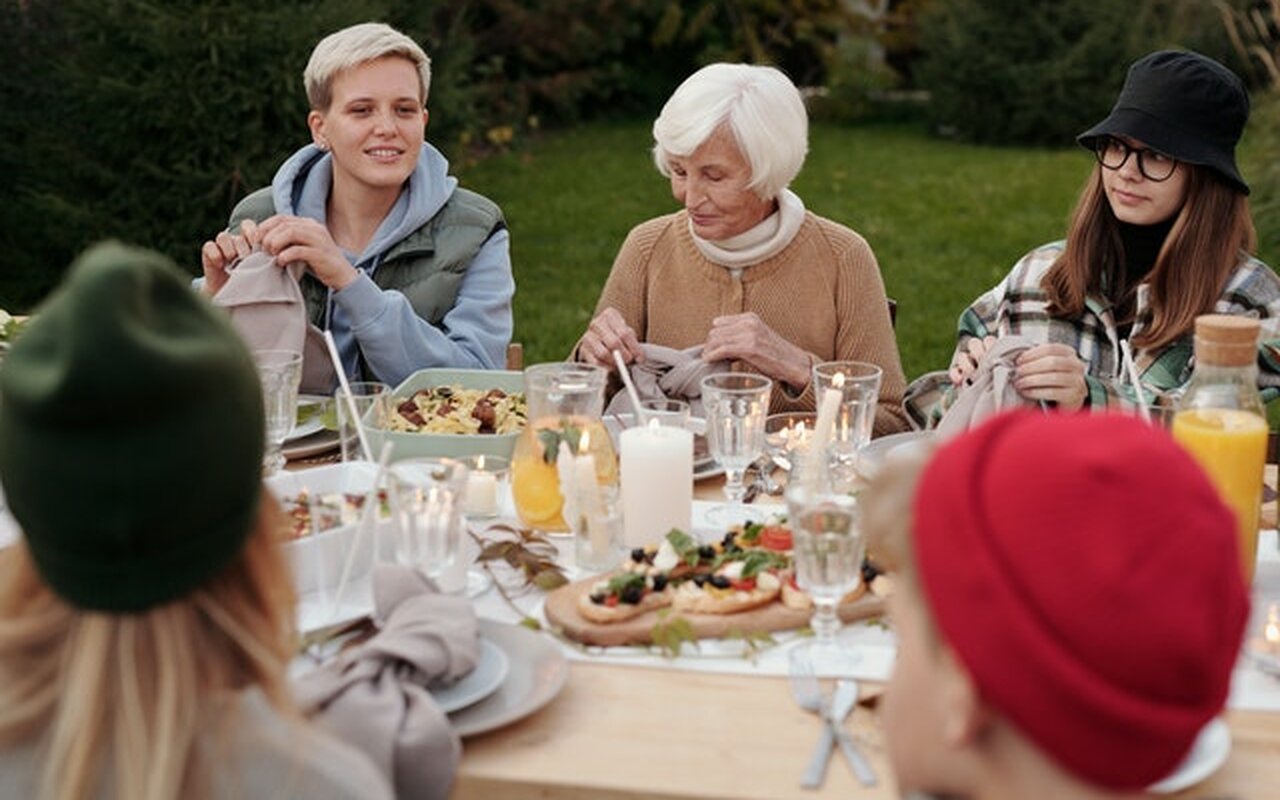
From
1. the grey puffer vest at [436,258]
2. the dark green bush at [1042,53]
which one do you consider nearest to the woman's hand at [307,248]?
the grey puffer vest at [436,258]

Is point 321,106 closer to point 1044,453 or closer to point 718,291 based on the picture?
point 718,291

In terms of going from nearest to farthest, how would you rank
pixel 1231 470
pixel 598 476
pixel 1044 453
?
1. pixel 1044 453
2. pixel 1231 470
3. pixel 598 476

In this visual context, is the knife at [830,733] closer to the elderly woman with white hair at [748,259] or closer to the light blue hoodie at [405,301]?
the elderly woman with white hair at [748,259]

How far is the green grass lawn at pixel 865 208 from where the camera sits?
8414 mm

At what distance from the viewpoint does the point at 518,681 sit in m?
2.21

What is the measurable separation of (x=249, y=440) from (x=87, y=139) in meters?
6.75

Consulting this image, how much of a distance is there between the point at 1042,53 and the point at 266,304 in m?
11.5

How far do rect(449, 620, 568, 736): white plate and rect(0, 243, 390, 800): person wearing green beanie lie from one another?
34 centimetres

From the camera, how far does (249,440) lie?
1.65 metres

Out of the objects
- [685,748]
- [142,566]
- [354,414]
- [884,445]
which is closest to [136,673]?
[142,566]

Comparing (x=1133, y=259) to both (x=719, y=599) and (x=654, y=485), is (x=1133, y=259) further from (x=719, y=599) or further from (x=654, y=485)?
(x=719, y=599)

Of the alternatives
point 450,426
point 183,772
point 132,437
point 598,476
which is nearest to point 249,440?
point 132,437

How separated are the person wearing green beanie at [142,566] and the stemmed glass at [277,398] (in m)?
1.28

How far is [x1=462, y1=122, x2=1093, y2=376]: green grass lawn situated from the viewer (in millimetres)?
8414
